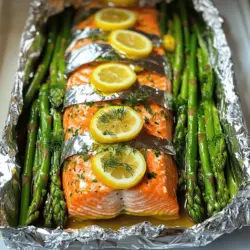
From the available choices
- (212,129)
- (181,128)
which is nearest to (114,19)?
(181,128)

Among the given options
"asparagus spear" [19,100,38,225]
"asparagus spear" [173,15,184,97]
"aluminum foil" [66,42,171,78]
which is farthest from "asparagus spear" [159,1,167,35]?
"asparagus spear" [19,100,38,225]

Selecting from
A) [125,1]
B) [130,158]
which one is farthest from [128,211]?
[125,1]

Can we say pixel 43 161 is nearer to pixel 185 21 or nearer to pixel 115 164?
pixel 115 164

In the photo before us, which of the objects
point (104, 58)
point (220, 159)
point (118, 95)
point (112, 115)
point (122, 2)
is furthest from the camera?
point (122, 2)

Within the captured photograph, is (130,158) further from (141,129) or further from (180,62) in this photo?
(180,62)

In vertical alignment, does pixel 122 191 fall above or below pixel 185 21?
below
